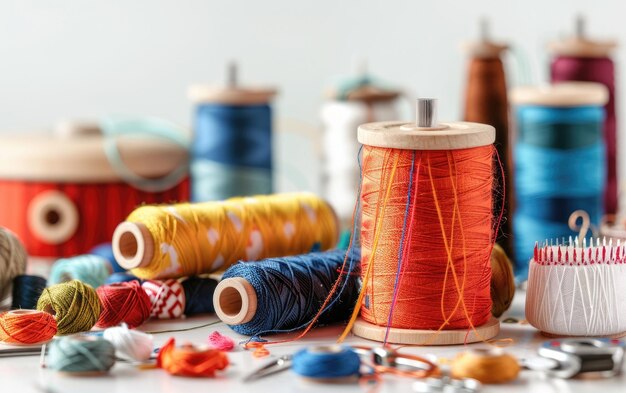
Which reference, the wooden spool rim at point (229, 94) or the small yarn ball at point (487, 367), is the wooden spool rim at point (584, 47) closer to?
the wooden spool rim at point (229, 94)

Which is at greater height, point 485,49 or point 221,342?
point 485,49

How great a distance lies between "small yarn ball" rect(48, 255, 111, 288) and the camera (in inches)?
91.9

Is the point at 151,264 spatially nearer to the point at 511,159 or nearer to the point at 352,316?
the point at 352,316

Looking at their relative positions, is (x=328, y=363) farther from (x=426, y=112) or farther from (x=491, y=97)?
(x=491, y=97)

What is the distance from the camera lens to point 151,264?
2141 millimetres

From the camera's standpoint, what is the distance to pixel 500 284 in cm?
213

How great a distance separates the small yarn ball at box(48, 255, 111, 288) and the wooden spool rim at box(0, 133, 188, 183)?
0.56 m

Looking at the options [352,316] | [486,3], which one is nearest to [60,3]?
[486,3]

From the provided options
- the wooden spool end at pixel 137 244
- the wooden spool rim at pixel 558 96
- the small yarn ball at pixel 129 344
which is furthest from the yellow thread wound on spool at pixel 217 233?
the wooden spool rim at pixel 558 96

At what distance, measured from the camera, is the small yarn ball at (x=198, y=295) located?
7.16ft

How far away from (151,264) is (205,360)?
0.40 meters

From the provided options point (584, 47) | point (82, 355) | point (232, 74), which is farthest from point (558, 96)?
point (82, 355)

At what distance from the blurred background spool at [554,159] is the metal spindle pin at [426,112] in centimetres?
70

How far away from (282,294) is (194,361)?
0.27 metres
